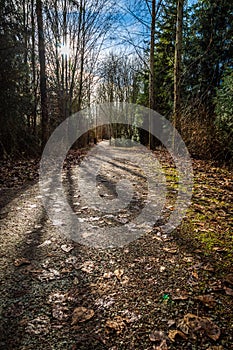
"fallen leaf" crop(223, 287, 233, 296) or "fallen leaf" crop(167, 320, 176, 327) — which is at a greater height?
"fallen leaf" crop(223, 287, 233, 296)

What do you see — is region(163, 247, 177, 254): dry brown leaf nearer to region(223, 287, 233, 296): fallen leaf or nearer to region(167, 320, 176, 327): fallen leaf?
region(223, 287, 233, 296): fallen leaf

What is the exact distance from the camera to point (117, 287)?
2018 millimetres

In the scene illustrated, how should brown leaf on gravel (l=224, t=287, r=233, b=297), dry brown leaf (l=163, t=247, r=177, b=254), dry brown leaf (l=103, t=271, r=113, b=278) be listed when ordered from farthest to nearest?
dry brown leaf (l=163, t=247, r=177, b=254), dry brown leaf (l=103, t=271, r=113, b=278), brown leaf on gravel (l=224, t=287, r=233, b=297)

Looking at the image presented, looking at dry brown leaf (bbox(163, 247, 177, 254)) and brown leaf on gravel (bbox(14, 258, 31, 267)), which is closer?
brown leaf on gravel (bbox(14, 258, 31, 267))

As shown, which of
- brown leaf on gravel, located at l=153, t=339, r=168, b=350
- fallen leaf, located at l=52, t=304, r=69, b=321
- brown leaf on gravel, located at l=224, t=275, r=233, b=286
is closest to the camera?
brown leaf on gravel, located at l=153, t=339, r=168, b=350

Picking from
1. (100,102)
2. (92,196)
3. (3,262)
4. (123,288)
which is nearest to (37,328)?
(123,288)

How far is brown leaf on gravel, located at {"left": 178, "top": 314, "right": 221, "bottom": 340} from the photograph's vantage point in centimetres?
155

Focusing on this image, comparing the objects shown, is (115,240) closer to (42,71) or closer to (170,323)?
(170,323)

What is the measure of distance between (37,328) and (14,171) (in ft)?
18.1

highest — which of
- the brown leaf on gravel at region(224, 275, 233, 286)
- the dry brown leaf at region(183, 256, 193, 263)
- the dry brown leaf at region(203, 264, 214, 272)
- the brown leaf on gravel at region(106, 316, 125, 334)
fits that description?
the dry brown leaf at region(183, 256, 193, 263)

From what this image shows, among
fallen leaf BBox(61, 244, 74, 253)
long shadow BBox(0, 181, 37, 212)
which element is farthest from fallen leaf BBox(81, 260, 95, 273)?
long shadow BBox(0, 181, 37, 212)

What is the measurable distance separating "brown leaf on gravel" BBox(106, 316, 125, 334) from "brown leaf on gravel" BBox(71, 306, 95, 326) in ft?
0.50

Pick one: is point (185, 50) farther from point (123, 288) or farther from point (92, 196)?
point (123, 288)

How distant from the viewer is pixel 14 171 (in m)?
6.42
